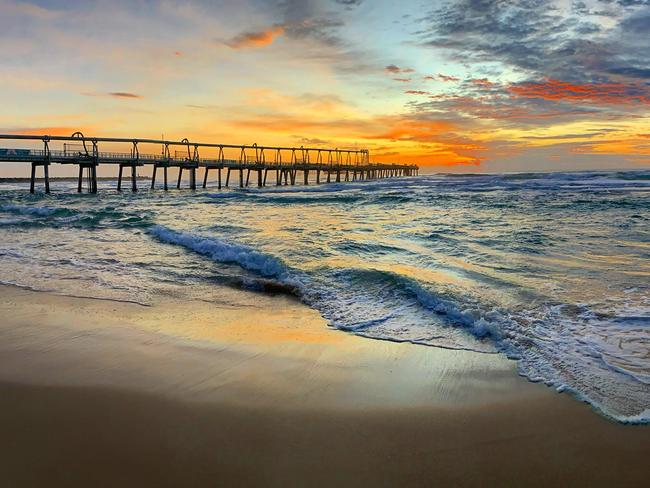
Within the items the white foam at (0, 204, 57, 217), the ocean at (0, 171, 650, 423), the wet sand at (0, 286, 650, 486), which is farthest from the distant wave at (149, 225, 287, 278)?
the white foam at (0, 204, 57, 217)

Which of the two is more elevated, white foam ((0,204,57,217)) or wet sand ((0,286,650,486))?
wet sand ((0,286,650,486))

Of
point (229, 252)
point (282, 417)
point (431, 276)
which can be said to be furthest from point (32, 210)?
point (282, 417)

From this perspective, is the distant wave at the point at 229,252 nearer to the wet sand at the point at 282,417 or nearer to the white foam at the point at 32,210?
the wet sand at the point at 282,417

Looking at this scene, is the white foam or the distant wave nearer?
the distant wave

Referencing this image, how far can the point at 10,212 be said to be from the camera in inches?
949

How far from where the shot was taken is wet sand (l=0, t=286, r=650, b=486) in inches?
112

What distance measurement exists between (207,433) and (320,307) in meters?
3.63

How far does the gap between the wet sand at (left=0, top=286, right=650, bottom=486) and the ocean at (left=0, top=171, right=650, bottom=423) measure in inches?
23.5

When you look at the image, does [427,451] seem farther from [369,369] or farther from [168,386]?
[168,386]

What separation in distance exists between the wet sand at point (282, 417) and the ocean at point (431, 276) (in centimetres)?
60

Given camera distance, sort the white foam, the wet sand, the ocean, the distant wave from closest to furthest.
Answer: the wet sand, the ocean, the distant wave, the white foam

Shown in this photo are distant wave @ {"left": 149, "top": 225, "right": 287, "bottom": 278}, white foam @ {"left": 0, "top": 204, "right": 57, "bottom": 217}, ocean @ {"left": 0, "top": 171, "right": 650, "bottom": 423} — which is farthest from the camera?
white foam @ {"left": 0, "top": 204, "right": 57, "bottom": 217}

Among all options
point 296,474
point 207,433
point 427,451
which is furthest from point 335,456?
point 207,433

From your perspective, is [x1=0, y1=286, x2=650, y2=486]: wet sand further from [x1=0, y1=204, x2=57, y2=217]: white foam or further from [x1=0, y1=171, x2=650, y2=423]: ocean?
[x1=0, y1=204, x2=57, y2=217]: white foam
